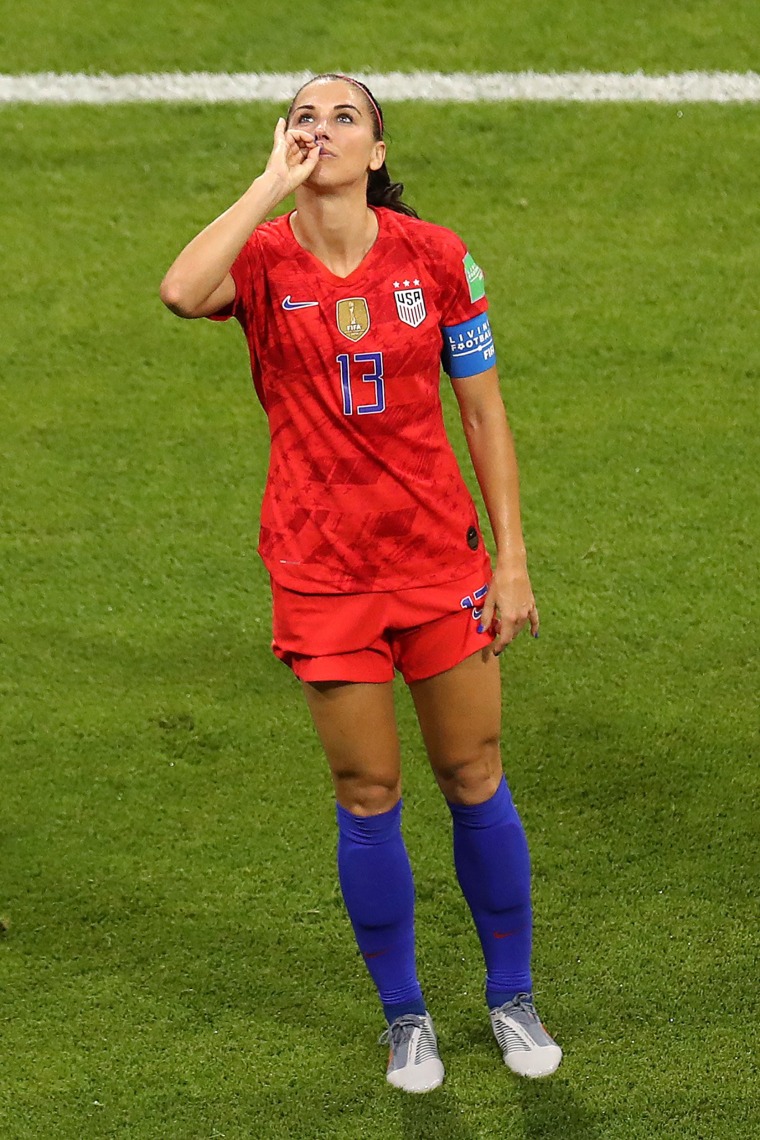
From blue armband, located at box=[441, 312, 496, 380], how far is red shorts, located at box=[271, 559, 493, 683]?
0.43m

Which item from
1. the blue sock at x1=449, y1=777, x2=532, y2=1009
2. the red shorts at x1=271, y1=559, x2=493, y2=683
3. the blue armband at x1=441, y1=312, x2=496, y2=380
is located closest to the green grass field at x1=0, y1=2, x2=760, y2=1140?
the blue sock at x1=449, y1=777, x2=532, y2=1009

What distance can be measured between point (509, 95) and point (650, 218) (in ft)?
4.03

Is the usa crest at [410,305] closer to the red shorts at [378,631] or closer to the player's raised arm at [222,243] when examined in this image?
the player's raised arm at [222,243]

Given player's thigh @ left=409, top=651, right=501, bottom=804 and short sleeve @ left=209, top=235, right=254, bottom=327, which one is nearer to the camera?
short sleeve @ left=209, top=235, right=254, bottom=327

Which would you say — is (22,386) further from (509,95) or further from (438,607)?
(438,607)

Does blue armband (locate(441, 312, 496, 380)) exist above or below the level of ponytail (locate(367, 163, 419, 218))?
below

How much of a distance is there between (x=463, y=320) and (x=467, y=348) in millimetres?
59

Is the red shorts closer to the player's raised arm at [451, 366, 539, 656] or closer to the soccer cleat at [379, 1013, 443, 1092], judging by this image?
the player's raised arm at [451, 366, 539, 656]

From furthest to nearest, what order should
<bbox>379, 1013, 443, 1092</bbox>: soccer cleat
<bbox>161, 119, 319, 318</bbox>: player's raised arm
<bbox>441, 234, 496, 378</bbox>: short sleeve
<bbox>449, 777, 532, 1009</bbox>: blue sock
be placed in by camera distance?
<bbox>379, 1013, 443, 1092</bbox>: soccer cleat < <bbox>449, 777, 532, 1009</bbox>: blue sock < <bbox>441, 234, 496, 378</bbox>: short sleeve < <bbox>161, 119, 319, 318</bbox>: player's raised arm

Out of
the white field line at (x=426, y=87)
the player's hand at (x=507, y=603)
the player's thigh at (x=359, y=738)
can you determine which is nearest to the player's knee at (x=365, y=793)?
the player's thigh at (x=359, y=738)

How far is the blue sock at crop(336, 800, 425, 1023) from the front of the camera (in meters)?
3.57

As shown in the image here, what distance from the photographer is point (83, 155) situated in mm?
7945

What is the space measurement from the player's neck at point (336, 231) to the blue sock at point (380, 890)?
1171 mm

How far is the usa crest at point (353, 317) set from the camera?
10.7 feet
